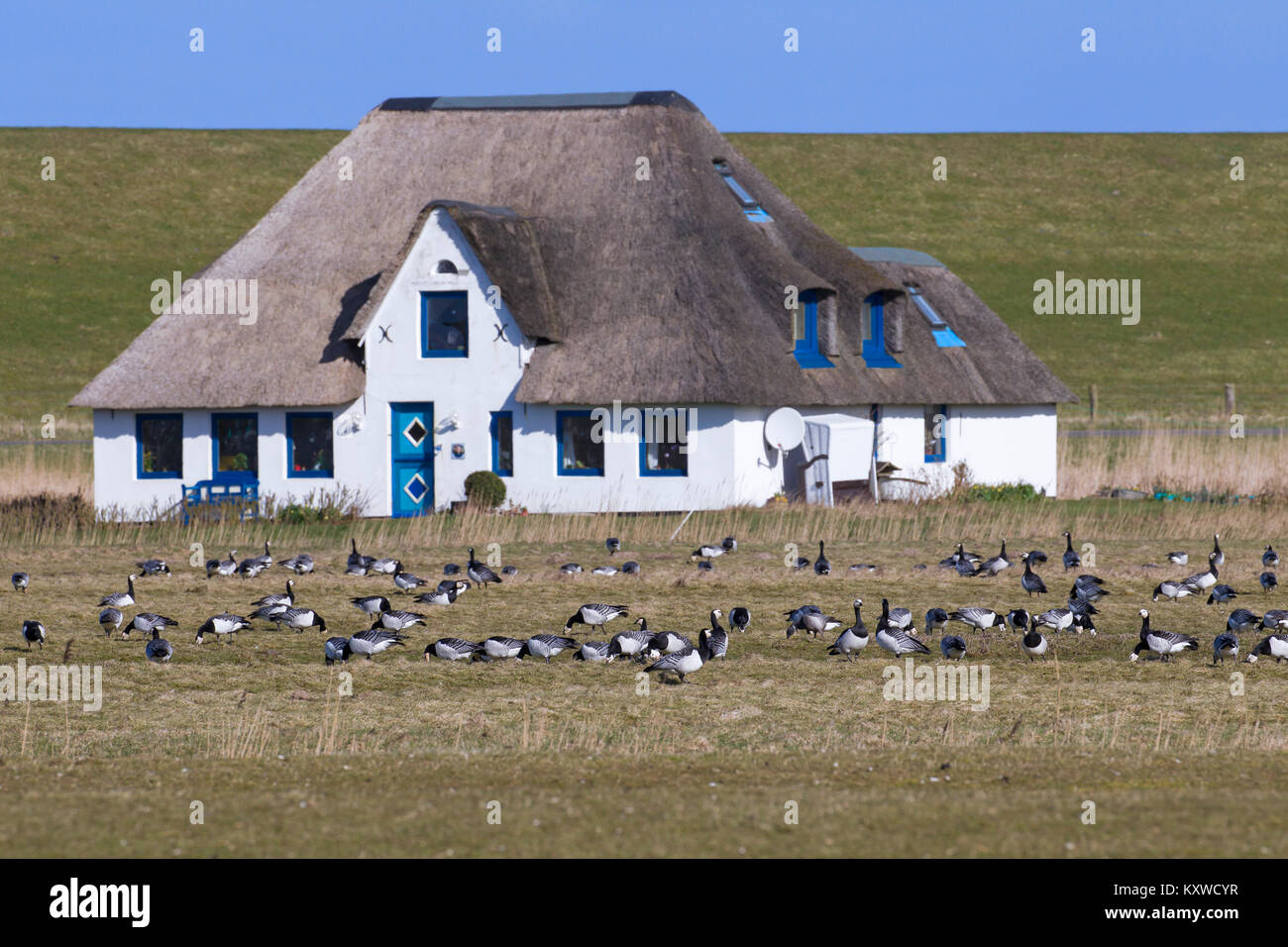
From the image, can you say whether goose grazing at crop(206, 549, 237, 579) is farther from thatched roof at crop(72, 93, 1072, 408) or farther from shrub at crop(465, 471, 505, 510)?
thatched roof at crop(72, 93, 1072, 408)

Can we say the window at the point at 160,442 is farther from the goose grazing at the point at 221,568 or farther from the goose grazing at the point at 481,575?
the goose grazing at the point at 481,575

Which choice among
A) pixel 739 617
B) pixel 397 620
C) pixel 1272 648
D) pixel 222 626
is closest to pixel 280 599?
pixel 222 626

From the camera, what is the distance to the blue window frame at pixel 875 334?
4119 cm

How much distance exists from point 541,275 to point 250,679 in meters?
21.1

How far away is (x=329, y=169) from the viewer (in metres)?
43.9

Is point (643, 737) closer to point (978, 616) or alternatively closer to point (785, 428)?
point (978, 616)

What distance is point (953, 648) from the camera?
1939cm

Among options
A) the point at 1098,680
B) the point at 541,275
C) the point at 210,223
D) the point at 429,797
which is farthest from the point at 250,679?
the point at 210,223

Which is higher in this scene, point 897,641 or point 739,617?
point 739,617

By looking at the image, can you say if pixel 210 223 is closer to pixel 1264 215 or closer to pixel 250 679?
pixel 1264 215

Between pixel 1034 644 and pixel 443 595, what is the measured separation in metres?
8.39

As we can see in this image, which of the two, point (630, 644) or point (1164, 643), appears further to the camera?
point (630, 644)

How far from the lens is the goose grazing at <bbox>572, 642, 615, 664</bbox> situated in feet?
64.0
